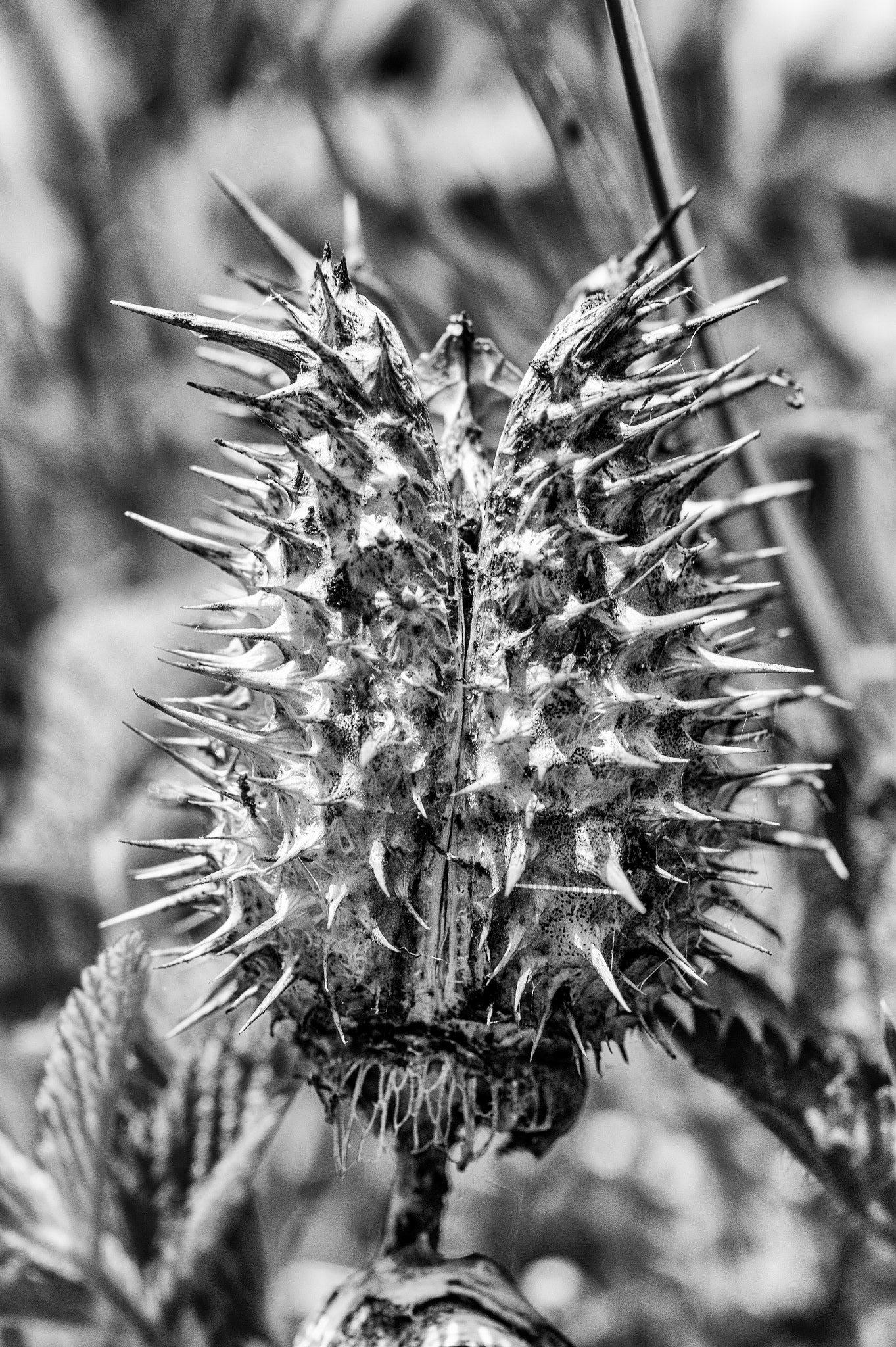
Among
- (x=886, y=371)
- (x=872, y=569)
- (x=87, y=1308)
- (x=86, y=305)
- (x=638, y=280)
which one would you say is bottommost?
(x=87, y=1308)

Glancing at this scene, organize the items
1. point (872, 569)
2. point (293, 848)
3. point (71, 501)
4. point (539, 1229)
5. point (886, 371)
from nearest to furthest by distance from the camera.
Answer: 1. point (293, 848)
2. point (539, 1229)
3. point (872, 569)
4. point (886, 371)
5. point (71, 501)

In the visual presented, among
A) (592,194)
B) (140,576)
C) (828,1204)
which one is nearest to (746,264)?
(592,194)

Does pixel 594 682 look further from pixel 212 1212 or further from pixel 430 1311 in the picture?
pixel 212 1212

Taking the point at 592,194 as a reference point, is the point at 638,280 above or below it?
below

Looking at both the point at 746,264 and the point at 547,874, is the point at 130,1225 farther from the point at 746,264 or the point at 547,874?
the point at 746,264

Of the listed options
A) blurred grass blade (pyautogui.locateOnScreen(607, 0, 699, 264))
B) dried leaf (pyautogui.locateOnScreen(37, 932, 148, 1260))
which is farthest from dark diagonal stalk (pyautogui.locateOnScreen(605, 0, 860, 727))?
dried leaf (pyautogui.locateOnScreen(37, 932, 148, 1260))

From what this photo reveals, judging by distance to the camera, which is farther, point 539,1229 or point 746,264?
point 746,264

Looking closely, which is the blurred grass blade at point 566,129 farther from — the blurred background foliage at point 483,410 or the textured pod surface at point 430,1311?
the textured pod surface at point 430,1311

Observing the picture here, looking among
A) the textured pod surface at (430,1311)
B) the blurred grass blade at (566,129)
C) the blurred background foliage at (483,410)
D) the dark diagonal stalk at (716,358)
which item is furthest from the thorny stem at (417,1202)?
the blurred grass blade at (566,129)
